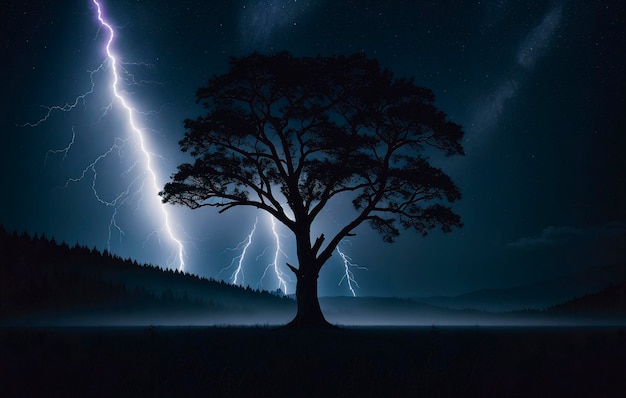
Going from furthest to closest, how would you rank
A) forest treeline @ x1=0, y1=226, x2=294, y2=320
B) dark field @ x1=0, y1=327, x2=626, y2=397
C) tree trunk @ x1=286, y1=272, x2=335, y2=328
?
forest treeline @ x1=0, y1=226, x2=294, y2=320
tree trunk @ x1=286, y1=272, x2=335, y2=328
dark field @ x1=0, y1=327, x2=626, y2=397

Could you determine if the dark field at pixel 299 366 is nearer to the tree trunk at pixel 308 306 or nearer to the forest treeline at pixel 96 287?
the tree trunk at pixel 308 306

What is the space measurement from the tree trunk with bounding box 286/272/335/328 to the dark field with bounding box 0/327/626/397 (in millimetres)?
7279

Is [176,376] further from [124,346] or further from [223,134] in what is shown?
[223,134]

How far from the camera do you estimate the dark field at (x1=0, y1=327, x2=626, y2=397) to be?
15938mm

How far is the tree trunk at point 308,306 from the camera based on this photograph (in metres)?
27.8

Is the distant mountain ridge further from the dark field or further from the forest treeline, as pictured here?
the dark field

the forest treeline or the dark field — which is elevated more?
the forest treeline

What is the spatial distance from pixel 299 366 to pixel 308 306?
453 inches

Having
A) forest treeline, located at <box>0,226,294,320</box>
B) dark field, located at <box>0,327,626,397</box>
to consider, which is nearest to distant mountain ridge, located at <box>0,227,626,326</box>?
forest treeline, located at <box>0,226,294,320</box>

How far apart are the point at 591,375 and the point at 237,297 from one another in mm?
45304

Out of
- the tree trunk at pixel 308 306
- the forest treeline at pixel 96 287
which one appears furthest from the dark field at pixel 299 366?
the forest treeline at pixel 96 287

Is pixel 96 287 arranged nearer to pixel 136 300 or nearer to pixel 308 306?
pixel 136 300

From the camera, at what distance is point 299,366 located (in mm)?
16734

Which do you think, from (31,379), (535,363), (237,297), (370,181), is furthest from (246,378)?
(237,297)
